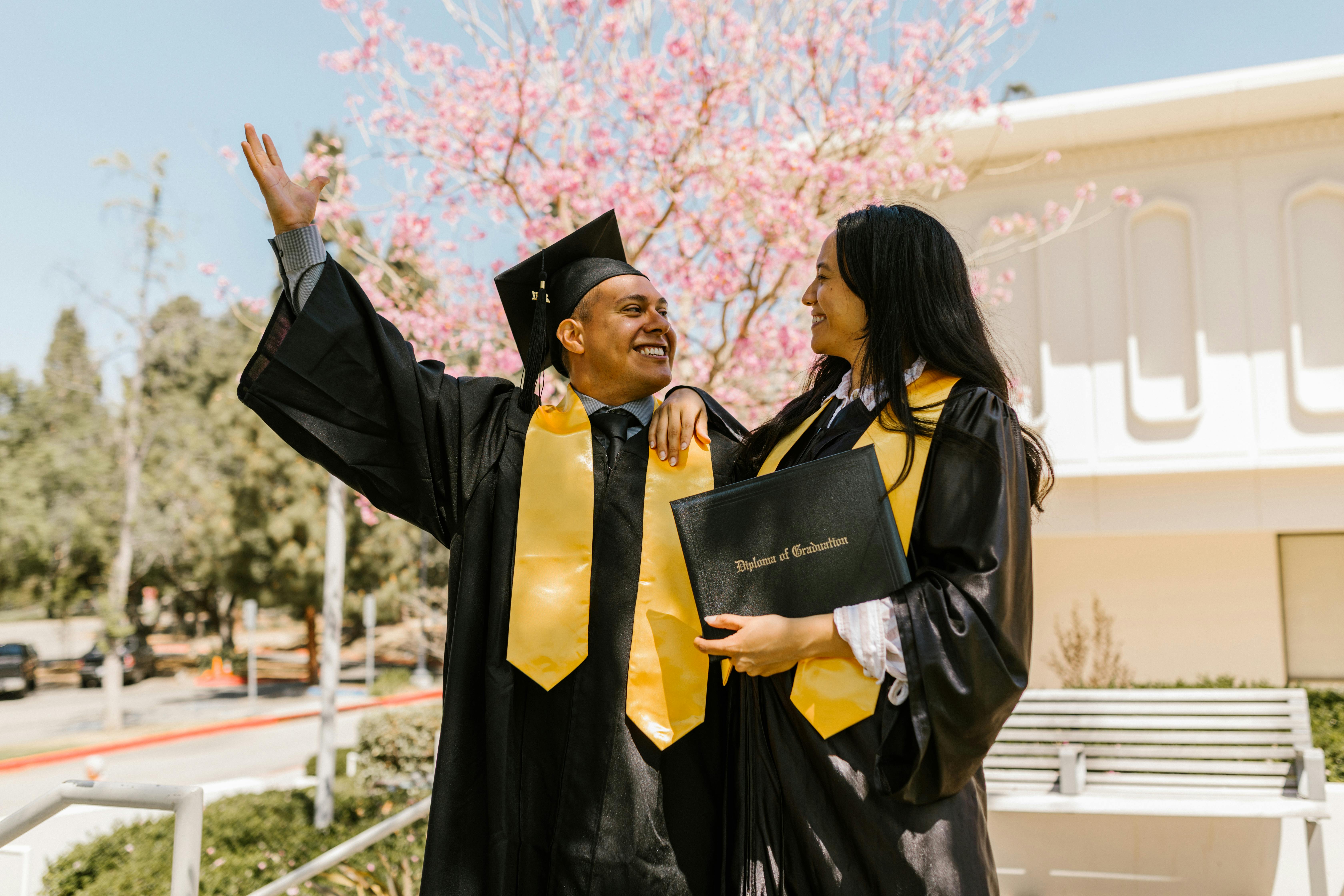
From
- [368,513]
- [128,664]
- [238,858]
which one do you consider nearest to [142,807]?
[238,858]

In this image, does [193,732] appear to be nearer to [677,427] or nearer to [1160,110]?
[1160,110]

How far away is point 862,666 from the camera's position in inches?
70.0

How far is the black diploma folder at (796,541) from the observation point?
1.78 m

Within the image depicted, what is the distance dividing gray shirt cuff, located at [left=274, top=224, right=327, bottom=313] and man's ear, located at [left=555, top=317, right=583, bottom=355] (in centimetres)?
62

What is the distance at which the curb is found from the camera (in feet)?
58.5

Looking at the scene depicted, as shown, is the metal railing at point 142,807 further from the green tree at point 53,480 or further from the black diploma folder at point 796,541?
the green tree at point 53,480

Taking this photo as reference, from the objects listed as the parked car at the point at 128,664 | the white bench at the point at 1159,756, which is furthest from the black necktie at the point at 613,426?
the parked car at the point at 128,664

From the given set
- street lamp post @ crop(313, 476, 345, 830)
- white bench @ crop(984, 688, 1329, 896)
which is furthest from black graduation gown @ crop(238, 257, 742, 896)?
street lamp post @ crop(313, 476, 345, 830)

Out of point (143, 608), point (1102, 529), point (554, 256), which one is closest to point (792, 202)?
point (554, 256)

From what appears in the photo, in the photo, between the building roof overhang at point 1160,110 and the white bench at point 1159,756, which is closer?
the white bench at point 1159,756

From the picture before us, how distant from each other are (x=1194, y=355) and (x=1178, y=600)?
2.47 meters

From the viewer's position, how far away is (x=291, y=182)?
220 centimetres

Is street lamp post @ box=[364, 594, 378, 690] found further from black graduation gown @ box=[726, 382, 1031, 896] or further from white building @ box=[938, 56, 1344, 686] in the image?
black graduation gown @ box=[726, 382, 1031, 896]

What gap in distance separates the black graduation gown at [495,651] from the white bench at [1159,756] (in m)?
3.50
